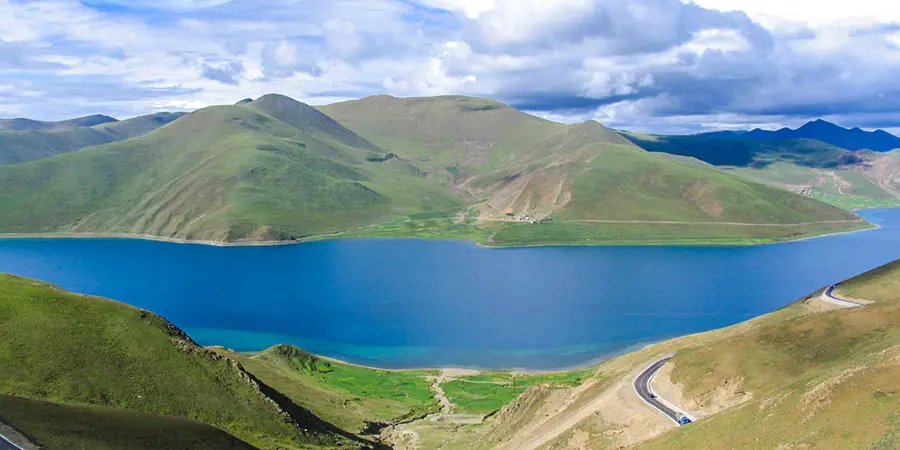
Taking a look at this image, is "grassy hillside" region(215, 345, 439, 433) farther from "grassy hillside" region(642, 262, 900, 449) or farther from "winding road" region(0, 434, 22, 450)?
"winding road" region(0, 434, 22, 450)

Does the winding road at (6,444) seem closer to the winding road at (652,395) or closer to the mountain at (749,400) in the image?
the mountain at (749,400)

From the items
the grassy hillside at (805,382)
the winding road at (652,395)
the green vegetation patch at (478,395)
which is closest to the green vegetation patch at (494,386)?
the green vegetation patch at (478,395)

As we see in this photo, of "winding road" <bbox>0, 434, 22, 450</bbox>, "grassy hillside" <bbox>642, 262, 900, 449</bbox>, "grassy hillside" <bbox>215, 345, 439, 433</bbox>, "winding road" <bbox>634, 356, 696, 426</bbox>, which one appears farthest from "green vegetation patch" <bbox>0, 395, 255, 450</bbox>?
"winding road" <bbox>634, 356, 696, 426</bbox>

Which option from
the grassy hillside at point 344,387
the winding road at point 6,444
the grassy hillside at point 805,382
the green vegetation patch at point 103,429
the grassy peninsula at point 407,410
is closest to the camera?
the winding road at point 6,444

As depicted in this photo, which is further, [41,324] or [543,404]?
[543,404]

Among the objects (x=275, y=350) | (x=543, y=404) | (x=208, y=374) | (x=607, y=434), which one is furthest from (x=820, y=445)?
(x=275, y=350)

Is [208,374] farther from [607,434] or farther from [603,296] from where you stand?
[603,296]
